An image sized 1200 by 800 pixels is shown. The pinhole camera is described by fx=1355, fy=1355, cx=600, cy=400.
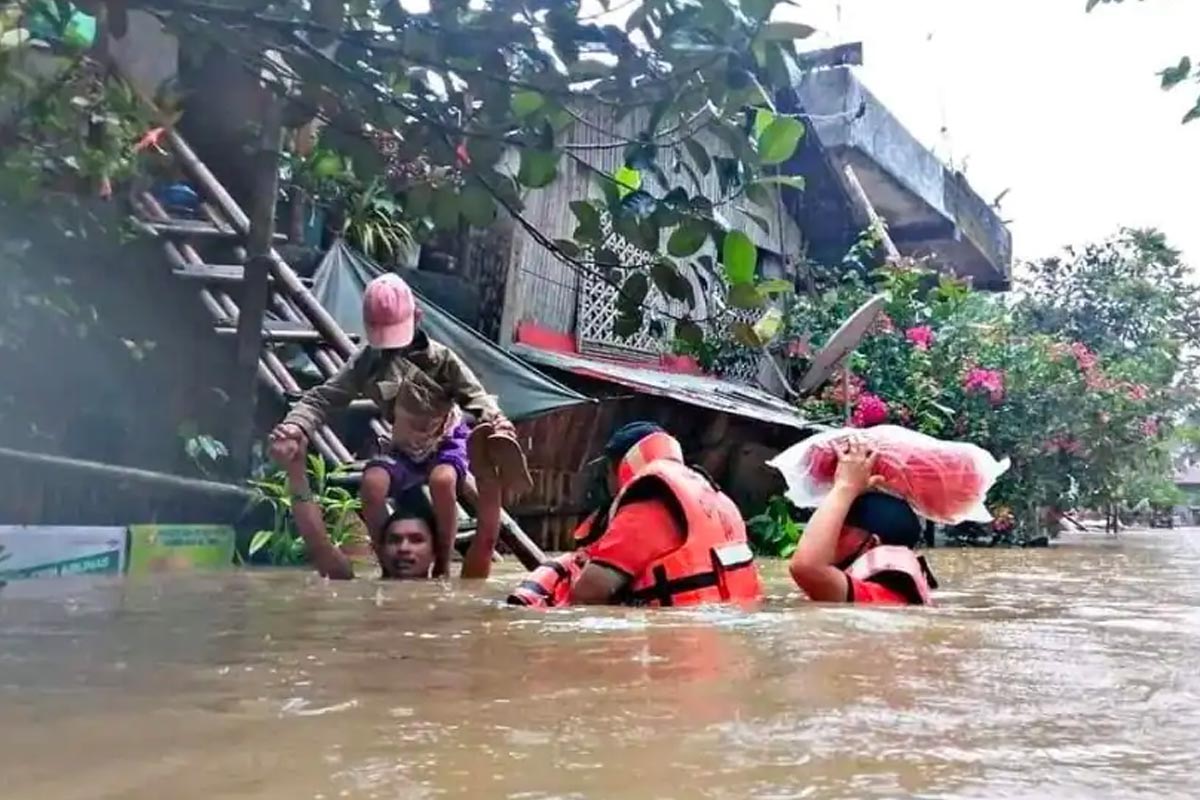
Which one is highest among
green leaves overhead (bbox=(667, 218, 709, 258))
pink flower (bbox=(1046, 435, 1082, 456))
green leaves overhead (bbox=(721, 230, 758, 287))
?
pink flower (bbox=(1046, 435, 1082, 456))

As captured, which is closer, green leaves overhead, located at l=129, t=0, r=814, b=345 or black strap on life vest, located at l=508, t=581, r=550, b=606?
green leaves overhead, located at l=129, t=0, r=814, b=345

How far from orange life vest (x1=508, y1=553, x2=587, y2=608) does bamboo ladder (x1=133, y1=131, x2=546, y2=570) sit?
2319 mm

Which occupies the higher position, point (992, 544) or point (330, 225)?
point (330, 225)

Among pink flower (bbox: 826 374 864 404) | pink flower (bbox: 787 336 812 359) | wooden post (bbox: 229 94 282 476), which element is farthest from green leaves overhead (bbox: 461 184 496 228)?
pink flower (bbox: 787 336 812 359)

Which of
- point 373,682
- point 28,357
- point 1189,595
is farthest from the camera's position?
point 28,357

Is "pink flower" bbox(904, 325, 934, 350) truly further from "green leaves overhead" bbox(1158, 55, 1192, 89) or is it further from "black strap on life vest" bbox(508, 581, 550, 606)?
"black strap on life vest" bbox(508, 581, 550, 606)

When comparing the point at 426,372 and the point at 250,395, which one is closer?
the point at 426,372

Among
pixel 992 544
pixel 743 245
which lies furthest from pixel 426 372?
pixel 992 544

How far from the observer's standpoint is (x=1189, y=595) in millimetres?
5535

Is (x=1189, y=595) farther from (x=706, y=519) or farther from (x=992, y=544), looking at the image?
(x=992, y=544)

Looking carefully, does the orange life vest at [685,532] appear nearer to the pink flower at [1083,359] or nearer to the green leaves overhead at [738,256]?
the green leaves overhead at [738,256]

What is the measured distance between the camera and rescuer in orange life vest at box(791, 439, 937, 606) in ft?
13.2

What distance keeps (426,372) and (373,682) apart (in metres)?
3.26

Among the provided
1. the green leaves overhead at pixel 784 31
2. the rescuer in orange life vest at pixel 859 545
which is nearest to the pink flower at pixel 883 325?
the rescuer in orange life vest at pixel 859 545
